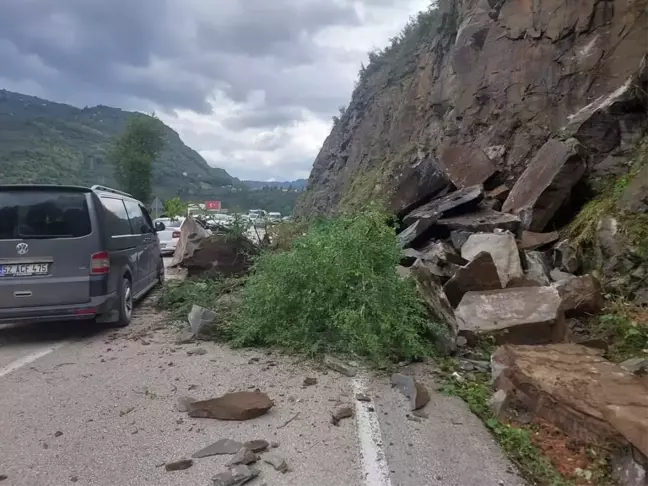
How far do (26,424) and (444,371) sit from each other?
147 inches

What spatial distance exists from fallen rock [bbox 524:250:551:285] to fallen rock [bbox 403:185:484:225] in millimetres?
2080

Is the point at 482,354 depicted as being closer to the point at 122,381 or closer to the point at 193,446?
the point at 193,446

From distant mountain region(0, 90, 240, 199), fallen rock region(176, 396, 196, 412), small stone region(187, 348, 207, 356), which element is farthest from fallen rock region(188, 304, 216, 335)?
distant mountain region(0, 90, 240, 199)

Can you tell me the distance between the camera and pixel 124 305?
7434mm

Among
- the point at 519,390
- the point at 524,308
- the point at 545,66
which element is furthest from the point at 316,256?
the point at 545,66

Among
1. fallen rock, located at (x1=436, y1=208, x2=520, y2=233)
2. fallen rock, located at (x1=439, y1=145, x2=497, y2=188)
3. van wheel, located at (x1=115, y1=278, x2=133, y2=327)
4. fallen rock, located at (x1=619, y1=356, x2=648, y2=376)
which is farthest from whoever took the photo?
fallen rock, located at (x1=439, y1=145, x2=497, y2=188)

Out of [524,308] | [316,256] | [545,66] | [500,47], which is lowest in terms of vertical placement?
[524,308]

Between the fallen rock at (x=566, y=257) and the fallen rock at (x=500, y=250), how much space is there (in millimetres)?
762

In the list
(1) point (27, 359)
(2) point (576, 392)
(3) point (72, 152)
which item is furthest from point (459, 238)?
(3) point (72, 152)

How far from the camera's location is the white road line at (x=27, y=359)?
5.57 meters

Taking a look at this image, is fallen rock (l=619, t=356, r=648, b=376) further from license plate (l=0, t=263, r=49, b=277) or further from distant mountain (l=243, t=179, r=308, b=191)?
distant mountain (l=243, t=179, r=308, b=191)

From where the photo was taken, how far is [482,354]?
5.79 metres

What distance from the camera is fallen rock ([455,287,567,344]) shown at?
230 inches

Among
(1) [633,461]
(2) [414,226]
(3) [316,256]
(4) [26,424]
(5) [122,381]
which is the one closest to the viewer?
(1) [633,461]
